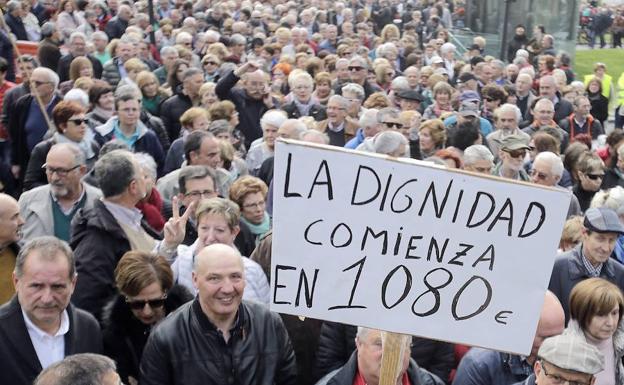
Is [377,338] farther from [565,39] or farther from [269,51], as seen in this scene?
[565,39]

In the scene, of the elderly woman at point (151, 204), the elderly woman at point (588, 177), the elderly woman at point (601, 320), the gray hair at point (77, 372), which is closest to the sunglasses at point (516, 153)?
the elderly woman at point (588, 177)

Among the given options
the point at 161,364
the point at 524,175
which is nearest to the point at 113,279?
the point at 161,364

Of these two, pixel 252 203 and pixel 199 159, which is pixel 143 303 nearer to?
pixel 252 203

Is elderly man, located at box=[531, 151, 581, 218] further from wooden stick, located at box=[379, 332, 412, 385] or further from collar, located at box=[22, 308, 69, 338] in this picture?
collar, located at box=[22, 308, 69, 338]

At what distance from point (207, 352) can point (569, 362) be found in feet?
5.01

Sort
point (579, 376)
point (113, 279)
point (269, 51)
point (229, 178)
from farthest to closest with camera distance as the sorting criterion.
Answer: point (269, 51) → point (229, 178) → point (113, 279) → point (579, 376)

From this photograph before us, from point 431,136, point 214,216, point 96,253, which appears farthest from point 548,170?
point 96,253

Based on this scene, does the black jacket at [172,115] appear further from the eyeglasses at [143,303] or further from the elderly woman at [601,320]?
the elderly woman at [601,320]

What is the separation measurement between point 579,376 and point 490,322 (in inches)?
24.0

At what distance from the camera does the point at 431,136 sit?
8.62 meters

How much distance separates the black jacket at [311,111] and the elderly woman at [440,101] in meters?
1.23

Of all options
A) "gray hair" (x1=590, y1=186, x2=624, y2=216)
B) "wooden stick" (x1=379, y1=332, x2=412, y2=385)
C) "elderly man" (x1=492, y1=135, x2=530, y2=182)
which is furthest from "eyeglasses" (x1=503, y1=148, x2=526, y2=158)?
"wooden stick" (x1=379, y1=332, x2=412, y2=385)

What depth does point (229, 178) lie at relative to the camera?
7.00 meters

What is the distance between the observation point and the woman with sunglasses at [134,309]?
4.58 metres
